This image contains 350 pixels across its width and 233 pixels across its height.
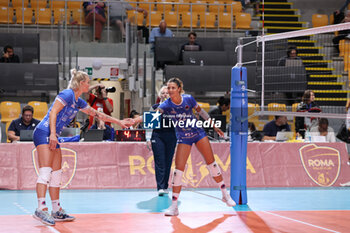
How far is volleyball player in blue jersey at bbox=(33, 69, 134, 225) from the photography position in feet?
22.2

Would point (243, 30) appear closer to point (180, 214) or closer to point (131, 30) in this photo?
point (131, 30)

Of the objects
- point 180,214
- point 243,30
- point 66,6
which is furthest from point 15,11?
point 180,214

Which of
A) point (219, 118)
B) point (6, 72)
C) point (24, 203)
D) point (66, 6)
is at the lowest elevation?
point (24, 203)

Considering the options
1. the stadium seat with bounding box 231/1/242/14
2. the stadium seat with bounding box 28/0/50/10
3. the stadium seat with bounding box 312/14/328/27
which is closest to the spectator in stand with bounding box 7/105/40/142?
the stadium seat with bounding box 28/0/50/10

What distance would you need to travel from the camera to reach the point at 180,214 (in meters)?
7.59

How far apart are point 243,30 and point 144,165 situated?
954cm

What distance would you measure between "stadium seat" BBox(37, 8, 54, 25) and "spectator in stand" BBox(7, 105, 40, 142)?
6.74 meters

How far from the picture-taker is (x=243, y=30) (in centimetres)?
1866

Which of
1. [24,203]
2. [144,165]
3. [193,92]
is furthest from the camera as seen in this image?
[193,92]

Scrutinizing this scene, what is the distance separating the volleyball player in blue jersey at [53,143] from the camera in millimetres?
6770

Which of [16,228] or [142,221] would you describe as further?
[142,221]

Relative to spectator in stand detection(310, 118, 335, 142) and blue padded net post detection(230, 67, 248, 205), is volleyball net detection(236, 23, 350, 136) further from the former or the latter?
blue padded net post detection(230, 67, 248, 205)

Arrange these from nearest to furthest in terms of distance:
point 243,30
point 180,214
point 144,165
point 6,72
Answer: point 180,214 < point 144,165 < point 6,72 < point 243,30

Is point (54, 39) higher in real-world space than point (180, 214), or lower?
higher
